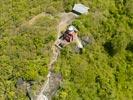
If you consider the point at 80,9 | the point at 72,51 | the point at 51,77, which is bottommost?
the point at 51,77

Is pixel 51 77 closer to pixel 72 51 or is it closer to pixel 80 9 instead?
pixel 72 51

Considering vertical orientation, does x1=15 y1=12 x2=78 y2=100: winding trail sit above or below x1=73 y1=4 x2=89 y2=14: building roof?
below

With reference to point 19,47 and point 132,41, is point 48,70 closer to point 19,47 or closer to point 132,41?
point 19,47

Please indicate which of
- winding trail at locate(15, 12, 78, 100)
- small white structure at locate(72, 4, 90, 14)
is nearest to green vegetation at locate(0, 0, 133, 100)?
winding trail at locate(15, 12, 78, 100)

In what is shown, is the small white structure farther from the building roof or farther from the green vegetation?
the green vegetation

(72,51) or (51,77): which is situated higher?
(72,51)

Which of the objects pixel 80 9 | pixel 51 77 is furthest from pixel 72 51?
pixel 80 9

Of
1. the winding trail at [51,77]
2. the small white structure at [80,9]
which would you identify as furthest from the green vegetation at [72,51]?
the small white structure at [80,9]

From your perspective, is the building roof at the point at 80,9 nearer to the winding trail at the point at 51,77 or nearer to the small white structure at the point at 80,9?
the small white structure at the point at 80,9
